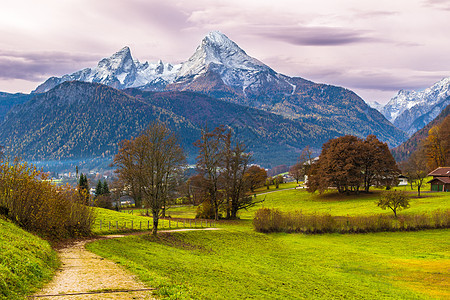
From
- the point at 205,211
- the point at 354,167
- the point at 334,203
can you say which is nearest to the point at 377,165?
the point at 354,167

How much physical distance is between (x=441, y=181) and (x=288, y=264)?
67.8 meters

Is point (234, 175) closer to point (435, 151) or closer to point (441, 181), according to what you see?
point (441, 181)

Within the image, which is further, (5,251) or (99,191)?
(99,191)

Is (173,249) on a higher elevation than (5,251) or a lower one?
lower

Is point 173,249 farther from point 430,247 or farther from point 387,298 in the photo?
Result: point 430,247

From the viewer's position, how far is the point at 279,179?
139 metres

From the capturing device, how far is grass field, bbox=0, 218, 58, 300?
47.8 feet

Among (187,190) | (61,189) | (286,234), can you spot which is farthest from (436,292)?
(187,190)

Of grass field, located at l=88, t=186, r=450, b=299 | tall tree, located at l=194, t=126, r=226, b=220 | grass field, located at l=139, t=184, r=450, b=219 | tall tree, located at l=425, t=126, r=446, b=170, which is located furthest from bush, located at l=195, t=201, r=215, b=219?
tall tree, located at l=425, t=126, r=446, b=170

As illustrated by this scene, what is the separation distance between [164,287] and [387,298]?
16370 millimetres

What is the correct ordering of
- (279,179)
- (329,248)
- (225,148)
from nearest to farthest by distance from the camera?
(329,248) → (225,148) → (279,179)

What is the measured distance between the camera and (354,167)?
84812mm

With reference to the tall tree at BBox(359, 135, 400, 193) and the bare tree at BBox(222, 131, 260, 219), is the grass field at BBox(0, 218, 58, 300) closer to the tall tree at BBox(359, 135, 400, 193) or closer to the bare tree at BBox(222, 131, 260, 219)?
the bare tree at BBox(222, 131, 260, 219)

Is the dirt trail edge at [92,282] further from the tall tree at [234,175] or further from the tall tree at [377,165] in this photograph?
the tall tree at [377,165]
